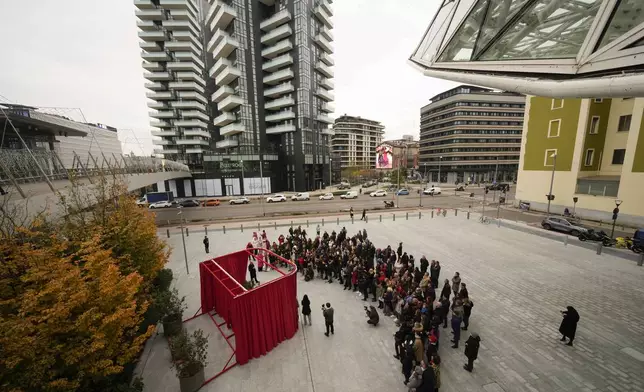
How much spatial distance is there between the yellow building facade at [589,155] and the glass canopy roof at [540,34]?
2174cm

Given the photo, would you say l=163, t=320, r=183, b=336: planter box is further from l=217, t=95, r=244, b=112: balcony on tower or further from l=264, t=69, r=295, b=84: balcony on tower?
l=264, t=69, r=295, b=84: balcony on tower

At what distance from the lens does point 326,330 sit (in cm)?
880

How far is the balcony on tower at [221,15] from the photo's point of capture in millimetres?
45312

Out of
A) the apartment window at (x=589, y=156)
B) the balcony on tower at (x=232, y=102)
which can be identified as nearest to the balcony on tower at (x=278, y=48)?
the balcony on tower at (x=232, y=102)

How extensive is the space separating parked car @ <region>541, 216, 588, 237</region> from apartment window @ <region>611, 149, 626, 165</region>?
40.0ft

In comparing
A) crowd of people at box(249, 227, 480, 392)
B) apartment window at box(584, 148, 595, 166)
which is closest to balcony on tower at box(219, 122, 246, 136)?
crowd of people at box(249, 227, 480, 392)

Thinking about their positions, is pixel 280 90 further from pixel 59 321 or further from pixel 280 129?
pixel 59 321

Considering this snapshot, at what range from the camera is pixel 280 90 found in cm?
5006

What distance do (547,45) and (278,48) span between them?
5030 centimetres

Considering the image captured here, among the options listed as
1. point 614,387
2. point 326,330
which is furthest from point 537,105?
point 326,330

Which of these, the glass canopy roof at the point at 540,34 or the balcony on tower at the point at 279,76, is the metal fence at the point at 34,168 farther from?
the balcony on tower at the point at 279,76

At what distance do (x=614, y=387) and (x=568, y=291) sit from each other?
6224 millimetres

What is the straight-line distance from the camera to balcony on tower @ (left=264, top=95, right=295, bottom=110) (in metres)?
50.1

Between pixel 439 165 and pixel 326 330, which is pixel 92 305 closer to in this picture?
pixel 326 330
